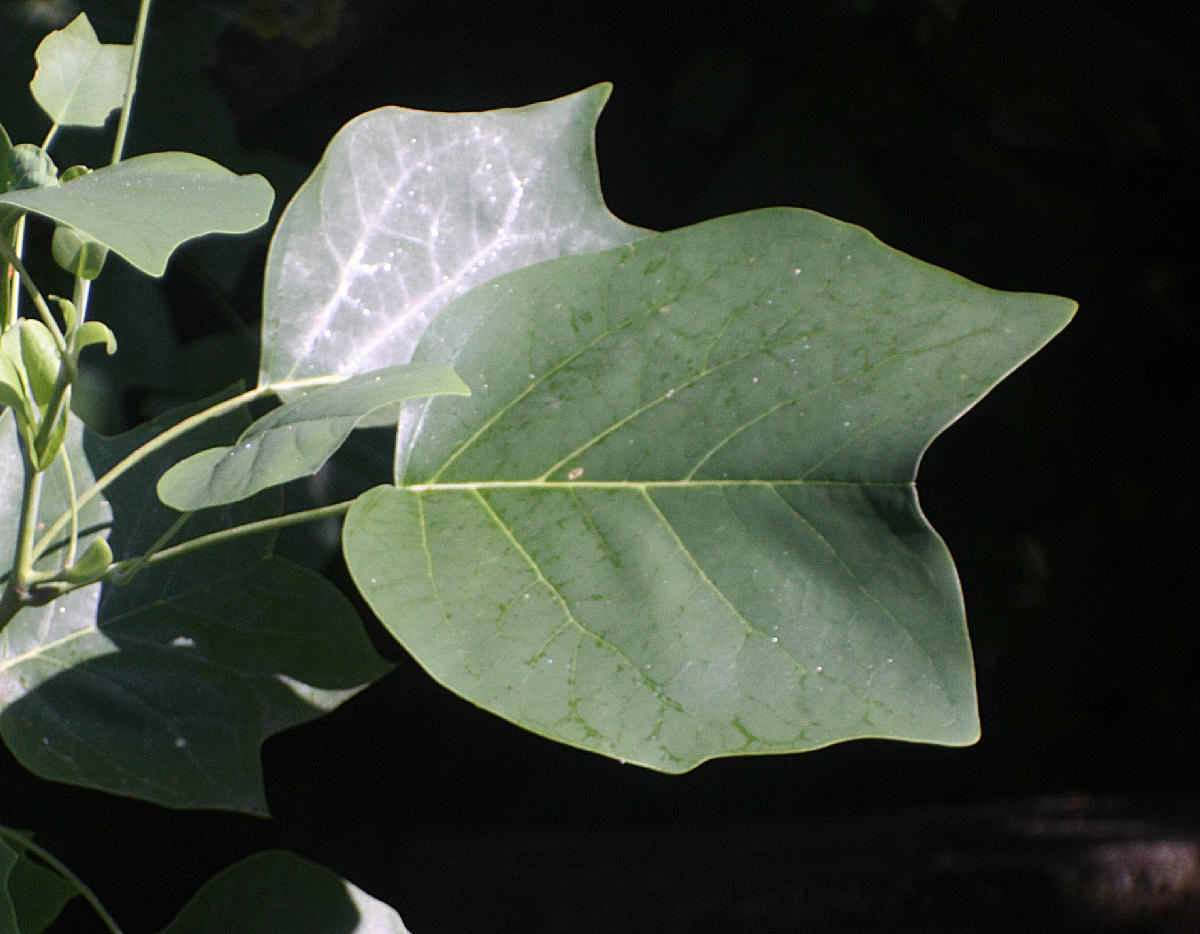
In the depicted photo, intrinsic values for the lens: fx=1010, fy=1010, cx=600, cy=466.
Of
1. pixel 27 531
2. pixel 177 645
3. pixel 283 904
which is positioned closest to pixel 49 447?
pixel 27 531

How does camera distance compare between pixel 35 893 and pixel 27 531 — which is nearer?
pixel 27 531

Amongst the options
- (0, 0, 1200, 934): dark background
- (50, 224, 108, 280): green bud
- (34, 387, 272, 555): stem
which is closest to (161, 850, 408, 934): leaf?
(34, 387, 272, 555): stem

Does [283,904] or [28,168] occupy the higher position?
[28,168]

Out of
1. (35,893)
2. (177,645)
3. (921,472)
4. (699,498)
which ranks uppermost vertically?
(699,498)

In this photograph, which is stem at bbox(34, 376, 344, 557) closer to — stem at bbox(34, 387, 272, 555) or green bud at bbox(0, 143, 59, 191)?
stem at bbox(34, 387, 272, 555)

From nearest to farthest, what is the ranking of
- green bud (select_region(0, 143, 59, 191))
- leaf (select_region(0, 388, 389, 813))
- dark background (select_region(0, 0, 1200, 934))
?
green bud (select_region(0, 143, 59, 191))
leaf (select_region(0, 388, 389, 813))
dark background (select_region(0, 0, 1200, 934))

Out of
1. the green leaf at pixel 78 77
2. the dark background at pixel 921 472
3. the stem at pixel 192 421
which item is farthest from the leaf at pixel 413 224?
the dark background at pixel 921 472

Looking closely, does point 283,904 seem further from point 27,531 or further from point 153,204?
point 153,204
